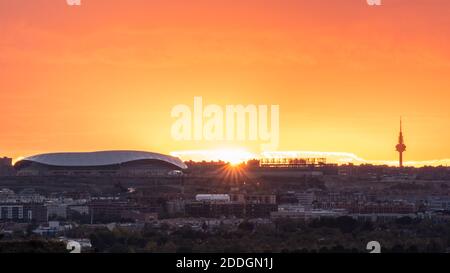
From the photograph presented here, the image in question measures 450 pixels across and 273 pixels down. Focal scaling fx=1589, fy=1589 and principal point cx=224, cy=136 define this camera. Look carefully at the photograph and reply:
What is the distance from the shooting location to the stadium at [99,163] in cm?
9856

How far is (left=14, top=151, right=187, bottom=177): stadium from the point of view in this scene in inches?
3880

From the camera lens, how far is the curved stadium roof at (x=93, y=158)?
99438 mm

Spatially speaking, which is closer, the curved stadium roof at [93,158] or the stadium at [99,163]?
the stadium at [99,163]

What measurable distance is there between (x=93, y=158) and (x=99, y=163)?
0.87 m

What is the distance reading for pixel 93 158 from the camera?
99812 millimetres

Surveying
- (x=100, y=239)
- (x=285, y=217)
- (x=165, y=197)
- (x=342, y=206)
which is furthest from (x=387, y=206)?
(x=100, y=239)

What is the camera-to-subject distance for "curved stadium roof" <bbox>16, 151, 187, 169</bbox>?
99.4m

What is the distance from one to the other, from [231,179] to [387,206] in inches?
1261

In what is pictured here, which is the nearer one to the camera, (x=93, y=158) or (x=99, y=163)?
(x=99, y=163)

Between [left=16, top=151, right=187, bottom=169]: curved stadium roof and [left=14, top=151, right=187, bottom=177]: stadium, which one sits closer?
[left=14, top=151, right=187, bottom=177]: stadium

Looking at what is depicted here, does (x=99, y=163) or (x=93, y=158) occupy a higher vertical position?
(x=93, y=158)

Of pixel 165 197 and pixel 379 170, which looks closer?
pixel 165 197

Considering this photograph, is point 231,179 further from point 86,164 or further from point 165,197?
point 165,197

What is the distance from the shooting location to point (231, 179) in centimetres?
9350
